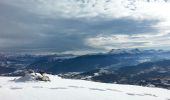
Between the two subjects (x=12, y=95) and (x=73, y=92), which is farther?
(x=73, y=92)

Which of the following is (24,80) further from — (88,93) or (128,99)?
(128,99)

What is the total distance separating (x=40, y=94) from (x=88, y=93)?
669 centimetres

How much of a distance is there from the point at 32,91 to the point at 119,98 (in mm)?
11414

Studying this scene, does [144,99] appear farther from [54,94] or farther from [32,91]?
[32,91]

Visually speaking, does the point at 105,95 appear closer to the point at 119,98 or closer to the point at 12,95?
the point at 119,98

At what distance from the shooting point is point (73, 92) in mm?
41719

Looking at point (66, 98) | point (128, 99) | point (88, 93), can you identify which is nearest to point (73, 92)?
point (88, 93)

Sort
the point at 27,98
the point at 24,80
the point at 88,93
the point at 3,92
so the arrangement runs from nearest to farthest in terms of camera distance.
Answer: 1. the point at 27,98
2. the point at 3,92
3. the point at 88,93
4. the point at 24,80

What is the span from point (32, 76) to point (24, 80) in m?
1.93

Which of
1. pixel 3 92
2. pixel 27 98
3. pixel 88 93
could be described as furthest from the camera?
pixel 88 93

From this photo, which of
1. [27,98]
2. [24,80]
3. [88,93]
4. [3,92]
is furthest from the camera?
[24,80]

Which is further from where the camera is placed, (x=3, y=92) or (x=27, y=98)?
(x=3, y=92)

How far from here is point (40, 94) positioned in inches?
1526

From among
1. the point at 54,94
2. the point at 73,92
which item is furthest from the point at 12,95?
the point at 73,92
